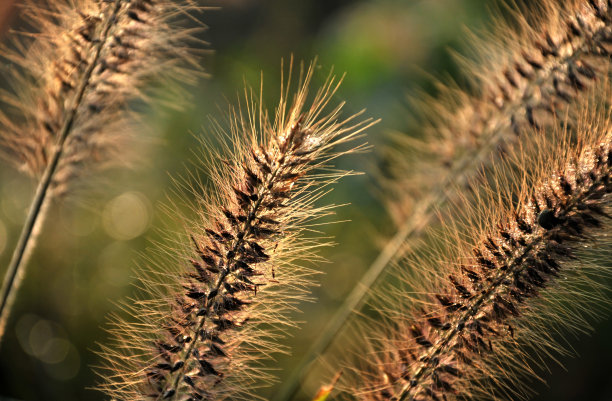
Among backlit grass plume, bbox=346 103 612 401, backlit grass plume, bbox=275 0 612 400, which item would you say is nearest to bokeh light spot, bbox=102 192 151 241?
backlit grass plume, bbox=275 0 612 400

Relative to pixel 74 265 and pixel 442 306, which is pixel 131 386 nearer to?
pixel 442 306

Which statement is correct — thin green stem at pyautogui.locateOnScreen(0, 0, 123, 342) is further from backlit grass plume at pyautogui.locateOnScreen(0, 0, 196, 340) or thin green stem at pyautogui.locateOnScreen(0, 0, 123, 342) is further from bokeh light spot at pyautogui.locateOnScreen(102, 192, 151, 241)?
bokeh light spot at pyautogui.locateOnScreen(102, 192, 151, 241)

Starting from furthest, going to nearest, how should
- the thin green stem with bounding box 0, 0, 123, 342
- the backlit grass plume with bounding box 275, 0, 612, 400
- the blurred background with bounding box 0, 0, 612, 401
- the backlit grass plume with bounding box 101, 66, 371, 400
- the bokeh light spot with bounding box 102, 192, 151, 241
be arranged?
the bokeh light spot with bounding box 102, 192, 151, 241 → the blurred background with bounding box 0, 0, 612, 401 → the backlit grass plume with bounding box 275, 0, 612, 400 → the thin green stem with bounding box 0, 0, 123, 342 → the backlit grass plume with bounding box 101, 66, 371, 400

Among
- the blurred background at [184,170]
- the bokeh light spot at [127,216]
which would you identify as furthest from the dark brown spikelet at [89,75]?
the bokeh light spot at [127,216]

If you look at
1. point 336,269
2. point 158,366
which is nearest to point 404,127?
point 336,269

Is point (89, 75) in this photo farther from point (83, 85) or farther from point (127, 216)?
point (127, 216)

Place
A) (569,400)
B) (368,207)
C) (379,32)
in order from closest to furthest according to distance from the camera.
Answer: (569,400) → (368,207) → (379,32)

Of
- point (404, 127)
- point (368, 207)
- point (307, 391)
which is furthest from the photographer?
point (404, 127)
